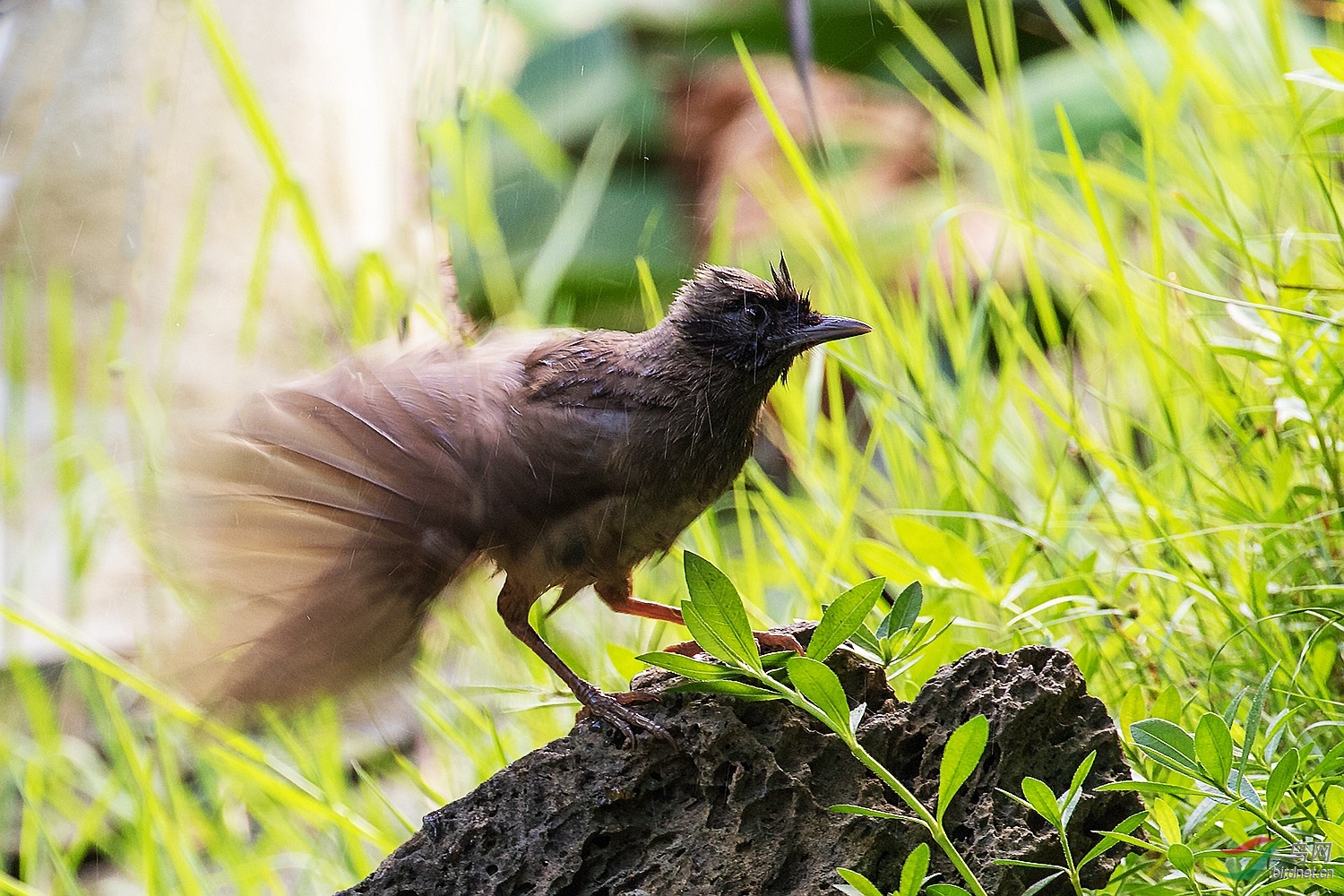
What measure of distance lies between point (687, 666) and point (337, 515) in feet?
2.25

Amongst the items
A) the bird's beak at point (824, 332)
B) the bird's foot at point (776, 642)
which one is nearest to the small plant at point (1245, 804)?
the bird's foot at point (776, 642)

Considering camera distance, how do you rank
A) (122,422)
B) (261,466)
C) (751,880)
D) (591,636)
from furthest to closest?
(122,422)
(591,636)
(261,466)
(751,880)

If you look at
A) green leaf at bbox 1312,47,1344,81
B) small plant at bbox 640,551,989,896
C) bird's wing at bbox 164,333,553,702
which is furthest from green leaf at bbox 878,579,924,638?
green leaf at bbox 1312,47,1344,81

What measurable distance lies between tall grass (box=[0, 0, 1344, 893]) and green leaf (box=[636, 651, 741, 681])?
1.87ft

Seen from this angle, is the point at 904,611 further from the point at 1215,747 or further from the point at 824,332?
the point at 824,332

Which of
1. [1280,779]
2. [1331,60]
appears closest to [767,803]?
[1280,779]

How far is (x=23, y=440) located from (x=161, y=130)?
1.33m

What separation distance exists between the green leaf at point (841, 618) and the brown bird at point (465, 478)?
379mm

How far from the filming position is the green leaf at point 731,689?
157 centimetres

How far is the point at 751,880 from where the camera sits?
173 centimetres

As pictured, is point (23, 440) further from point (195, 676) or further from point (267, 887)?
point (195, 676)

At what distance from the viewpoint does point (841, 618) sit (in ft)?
5.03

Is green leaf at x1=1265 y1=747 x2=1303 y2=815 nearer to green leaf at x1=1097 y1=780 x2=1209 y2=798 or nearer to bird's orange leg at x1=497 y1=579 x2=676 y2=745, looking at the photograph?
green leaf at x1=1097 y1=780 x2=1209 y2=798

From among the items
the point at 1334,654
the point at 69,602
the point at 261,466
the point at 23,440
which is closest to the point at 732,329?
the point at 261,466
